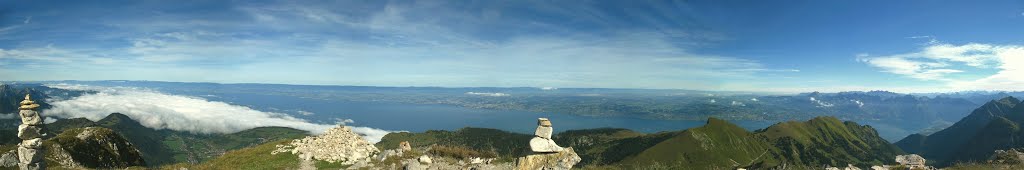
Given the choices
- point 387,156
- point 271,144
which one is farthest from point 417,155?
point 271,144

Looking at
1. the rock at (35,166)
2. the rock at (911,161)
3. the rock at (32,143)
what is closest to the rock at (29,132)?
the rock at (32,143)

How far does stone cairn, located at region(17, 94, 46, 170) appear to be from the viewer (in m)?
21.9

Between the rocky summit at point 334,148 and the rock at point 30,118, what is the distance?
1553cm

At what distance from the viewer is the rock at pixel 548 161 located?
25422mm

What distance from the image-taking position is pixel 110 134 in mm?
63375

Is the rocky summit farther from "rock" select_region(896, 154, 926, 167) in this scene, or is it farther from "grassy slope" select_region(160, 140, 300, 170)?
"rock" select_region(896, 154, 926, 167)

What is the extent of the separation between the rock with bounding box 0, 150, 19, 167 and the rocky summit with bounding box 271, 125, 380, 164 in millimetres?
15156

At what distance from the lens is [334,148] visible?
121 feet

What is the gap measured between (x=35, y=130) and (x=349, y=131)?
19.3 m

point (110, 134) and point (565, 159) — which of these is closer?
point (565, 159)

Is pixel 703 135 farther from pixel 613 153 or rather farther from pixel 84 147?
pixel 84 147

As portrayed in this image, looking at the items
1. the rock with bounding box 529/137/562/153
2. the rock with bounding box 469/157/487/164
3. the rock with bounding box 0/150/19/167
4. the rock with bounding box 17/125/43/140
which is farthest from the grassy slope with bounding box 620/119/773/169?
the rock with bounding box 17/125/43/140

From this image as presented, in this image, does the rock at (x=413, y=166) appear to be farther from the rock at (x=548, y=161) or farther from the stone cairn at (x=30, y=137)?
the stone cairn at (x=30, y=137)

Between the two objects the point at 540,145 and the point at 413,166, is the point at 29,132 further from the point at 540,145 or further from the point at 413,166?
the point at 540,145
